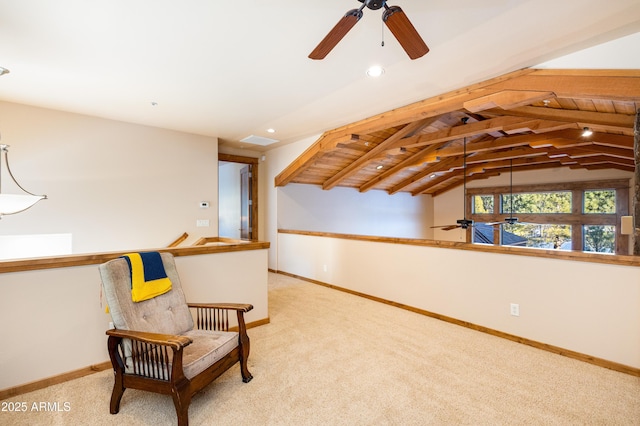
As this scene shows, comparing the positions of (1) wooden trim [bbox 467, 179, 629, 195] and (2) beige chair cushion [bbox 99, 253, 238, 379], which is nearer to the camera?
(2) beige chair cushion [bbox 99, 253, 238, 379]

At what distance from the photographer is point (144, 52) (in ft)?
8.36

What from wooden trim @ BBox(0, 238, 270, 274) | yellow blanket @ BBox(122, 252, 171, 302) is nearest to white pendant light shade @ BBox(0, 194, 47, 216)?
wooden trim @ BBox(0, 238, 270, 274)

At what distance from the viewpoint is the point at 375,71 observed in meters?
2.88

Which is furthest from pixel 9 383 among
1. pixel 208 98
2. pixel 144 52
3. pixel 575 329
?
pixel 575 329

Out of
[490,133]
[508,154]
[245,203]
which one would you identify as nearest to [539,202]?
[508,154]

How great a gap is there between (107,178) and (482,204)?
9.38m

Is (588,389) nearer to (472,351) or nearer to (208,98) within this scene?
(472,351)

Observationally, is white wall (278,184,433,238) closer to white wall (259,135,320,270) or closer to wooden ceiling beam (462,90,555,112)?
white wall (259,135,320,270)

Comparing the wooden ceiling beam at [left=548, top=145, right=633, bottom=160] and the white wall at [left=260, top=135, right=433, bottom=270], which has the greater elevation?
the wooden ceiling beam at [left=548, top=145, right=633, bottom=160]

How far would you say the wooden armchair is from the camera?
69.9 inches

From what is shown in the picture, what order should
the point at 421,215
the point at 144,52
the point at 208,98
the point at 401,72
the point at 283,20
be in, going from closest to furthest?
the point at 283,20
the point at 144,52
the point at 401,72
the point at 208,98
the point at 421,215

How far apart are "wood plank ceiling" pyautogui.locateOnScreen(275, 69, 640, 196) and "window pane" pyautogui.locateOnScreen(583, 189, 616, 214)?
0.61 metres

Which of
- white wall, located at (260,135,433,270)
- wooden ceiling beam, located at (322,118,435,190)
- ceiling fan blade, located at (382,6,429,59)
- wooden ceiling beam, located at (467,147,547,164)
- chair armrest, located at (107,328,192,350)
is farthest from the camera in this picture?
white wall, located at (260,135,433,270)

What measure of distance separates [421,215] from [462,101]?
6.92 meters
